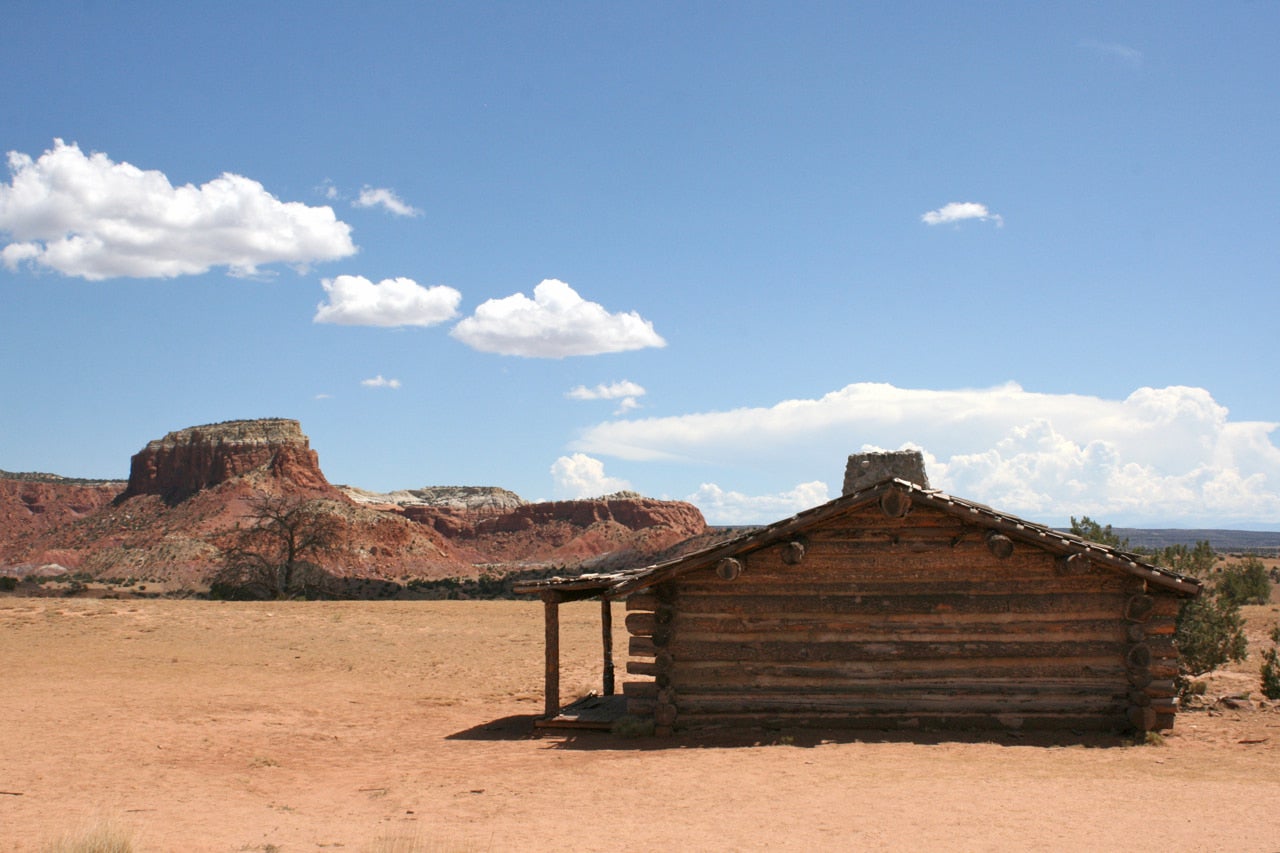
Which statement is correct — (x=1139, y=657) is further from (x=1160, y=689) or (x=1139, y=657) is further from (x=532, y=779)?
(x=532, y=779)

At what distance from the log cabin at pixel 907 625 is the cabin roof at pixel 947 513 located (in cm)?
2

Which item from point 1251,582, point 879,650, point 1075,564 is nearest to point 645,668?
point 879,650

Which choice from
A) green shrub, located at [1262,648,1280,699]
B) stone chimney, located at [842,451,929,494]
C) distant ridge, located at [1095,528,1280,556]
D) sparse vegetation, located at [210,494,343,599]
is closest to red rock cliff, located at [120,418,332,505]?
sparse vegetation, located at [210,494,343,599]

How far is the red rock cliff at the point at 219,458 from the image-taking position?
282ft

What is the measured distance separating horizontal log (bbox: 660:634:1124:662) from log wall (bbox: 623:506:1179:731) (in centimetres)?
1

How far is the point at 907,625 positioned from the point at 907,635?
0.36 ft

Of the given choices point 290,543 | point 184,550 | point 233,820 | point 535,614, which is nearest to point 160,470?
point 184,550

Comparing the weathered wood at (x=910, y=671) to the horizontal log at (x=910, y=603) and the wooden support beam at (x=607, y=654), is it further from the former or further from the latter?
the wooden support beam at (x=607, y=654)

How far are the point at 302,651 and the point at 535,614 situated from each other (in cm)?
996

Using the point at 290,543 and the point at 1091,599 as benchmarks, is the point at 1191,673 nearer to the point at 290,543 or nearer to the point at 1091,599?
the point at 1091,599

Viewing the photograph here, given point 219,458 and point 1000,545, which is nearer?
point 1000,545

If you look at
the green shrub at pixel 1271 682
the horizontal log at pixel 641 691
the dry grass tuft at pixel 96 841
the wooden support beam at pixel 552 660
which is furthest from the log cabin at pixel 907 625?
the dry grass tuft at pixel 96 841

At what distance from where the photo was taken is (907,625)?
36.3ft

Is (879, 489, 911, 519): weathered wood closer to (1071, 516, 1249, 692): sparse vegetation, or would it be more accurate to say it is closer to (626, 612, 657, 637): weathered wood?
(626, 612, 657, 637): weathered wood
